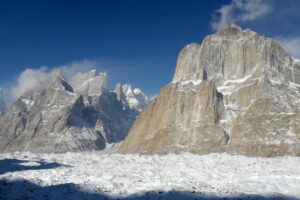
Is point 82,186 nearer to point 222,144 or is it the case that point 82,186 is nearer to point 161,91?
point 222,144

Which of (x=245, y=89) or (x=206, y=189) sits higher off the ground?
(x=245, y=89)

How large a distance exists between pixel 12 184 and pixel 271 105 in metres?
69.4

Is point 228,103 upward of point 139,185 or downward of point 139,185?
upward

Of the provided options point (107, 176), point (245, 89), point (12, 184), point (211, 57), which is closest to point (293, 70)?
point (245, 89)

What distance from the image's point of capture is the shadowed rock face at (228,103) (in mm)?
81250

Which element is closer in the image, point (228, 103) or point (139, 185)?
point (139, 185)

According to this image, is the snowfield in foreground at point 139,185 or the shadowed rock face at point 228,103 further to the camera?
the shadowed rock face at point 228,103

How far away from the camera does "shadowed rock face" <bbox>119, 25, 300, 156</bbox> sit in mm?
81250

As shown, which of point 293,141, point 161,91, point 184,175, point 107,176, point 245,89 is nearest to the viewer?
point 107,176

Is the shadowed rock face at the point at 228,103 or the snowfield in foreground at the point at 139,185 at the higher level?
the shadowed rock face at the point at 228,103

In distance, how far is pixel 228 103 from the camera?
9931 cm

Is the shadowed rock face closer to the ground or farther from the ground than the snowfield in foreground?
farther from the ground

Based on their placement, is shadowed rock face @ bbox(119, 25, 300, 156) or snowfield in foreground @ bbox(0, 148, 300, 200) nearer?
snowfield in foreground @ bbox(0, 148, 300, 200)

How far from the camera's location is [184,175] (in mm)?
37688
